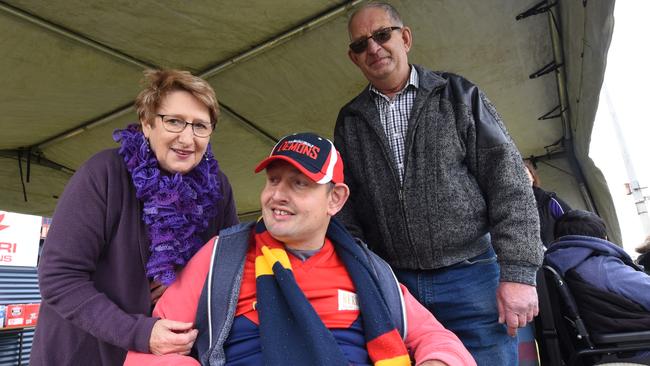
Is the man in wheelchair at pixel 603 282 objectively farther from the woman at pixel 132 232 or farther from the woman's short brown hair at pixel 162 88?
the woman's short brown hair at pixel 162 88

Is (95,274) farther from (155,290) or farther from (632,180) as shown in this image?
(632,180)

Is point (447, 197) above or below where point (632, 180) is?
below

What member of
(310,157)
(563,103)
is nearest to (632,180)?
(563,103)

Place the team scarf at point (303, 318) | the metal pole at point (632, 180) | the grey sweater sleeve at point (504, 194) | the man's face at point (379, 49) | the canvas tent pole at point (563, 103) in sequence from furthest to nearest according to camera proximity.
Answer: the metal pole at point (632, 180) → the canvas tent pole at point (563, 103) → the man's face at point (379, 49) → the grey sweater sleeve at point (504, 194) → the team scarf at point (303, 318)

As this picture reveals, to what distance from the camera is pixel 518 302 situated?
1.33 metres

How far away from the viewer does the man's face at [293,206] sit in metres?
1.28

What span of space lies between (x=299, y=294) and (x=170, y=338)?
1.08 ft

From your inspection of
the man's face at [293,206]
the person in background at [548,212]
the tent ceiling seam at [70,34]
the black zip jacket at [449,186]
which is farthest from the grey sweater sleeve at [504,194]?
the tent ceiling seam at [70,34]

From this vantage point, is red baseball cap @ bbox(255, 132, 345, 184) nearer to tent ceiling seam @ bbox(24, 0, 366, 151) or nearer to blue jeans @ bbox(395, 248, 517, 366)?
blue jeans @ bbox(395, 248, 517, 366)

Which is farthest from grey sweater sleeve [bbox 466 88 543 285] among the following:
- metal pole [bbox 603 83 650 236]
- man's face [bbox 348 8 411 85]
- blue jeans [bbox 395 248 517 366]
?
metal pole [bbox 603 83 650 236]

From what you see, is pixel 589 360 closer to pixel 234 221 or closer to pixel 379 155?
pixel 379 155

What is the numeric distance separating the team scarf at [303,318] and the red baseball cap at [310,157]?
0.73 feet

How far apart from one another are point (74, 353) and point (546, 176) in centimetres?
494

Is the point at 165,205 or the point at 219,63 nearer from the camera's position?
the point at 165,205
